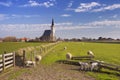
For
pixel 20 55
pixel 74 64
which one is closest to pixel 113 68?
pixel 74 64

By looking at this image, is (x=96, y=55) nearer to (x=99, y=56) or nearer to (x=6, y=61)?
(x=99, y=56)

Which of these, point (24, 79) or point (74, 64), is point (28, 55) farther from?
point (24, 79)

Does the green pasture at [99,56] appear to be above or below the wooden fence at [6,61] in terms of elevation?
below

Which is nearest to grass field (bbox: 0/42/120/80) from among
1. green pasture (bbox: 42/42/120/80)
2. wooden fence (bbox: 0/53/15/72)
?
green pasture (bbox: 42/42/120/80)

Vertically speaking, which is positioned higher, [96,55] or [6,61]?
[6,61]

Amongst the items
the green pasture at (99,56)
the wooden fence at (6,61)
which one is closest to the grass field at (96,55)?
the green pasture at (99,56)

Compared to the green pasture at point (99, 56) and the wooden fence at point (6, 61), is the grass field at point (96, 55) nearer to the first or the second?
the green pasture at point (99, 56)

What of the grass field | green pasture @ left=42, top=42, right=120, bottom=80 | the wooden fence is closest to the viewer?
green pasture @ left=42, top=42, right=120, bottom=80

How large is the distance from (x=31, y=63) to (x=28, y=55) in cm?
313

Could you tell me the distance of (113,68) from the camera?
69.6 feet

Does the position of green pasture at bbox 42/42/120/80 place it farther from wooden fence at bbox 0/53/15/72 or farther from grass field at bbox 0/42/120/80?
wooden fence at bbox 0/53/15/72

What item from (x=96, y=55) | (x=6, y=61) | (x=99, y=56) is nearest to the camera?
(x=6, y=61)

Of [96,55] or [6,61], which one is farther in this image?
[96,55]

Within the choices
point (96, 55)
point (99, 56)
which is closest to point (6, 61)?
point (99, 56)
